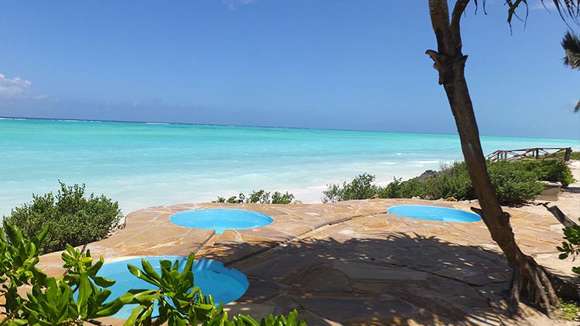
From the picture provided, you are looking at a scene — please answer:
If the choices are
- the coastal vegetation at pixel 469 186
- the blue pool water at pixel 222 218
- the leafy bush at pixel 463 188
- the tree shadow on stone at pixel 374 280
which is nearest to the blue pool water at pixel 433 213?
the coastal vegetation at pixel 469 186

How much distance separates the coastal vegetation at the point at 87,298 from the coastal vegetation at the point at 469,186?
35.3ft

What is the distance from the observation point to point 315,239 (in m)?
6.48

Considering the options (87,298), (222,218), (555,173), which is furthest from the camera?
(555,173)

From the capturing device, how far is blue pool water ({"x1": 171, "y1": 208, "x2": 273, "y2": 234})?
809cm

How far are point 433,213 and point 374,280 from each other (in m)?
5.55

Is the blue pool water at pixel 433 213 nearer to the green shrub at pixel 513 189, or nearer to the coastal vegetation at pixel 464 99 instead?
the green shrub at pixel 513 189

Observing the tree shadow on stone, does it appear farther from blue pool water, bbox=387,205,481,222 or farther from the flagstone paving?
blue pool water, bbox=387,205,481,222

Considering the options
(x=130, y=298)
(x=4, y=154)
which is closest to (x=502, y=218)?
(x=130, y=298)

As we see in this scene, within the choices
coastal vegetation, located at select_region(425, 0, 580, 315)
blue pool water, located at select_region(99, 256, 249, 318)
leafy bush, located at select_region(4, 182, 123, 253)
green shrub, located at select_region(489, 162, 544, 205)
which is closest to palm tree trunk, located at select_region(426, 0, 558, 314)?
coastal vegetation, located at select_region(425, 0, 580, 315)

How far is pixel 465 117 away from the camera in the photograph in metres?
3.82

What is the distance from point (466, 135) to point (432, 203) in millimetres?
6779

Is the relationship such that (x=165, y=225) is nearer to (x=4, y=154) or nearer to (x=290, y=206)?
(x=290, y=206)

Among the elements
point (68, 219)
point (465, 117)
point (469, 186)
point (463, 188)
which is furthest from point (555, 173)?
point (68, 219)

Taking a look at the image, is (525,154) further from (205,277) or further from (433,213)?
(205,277)
